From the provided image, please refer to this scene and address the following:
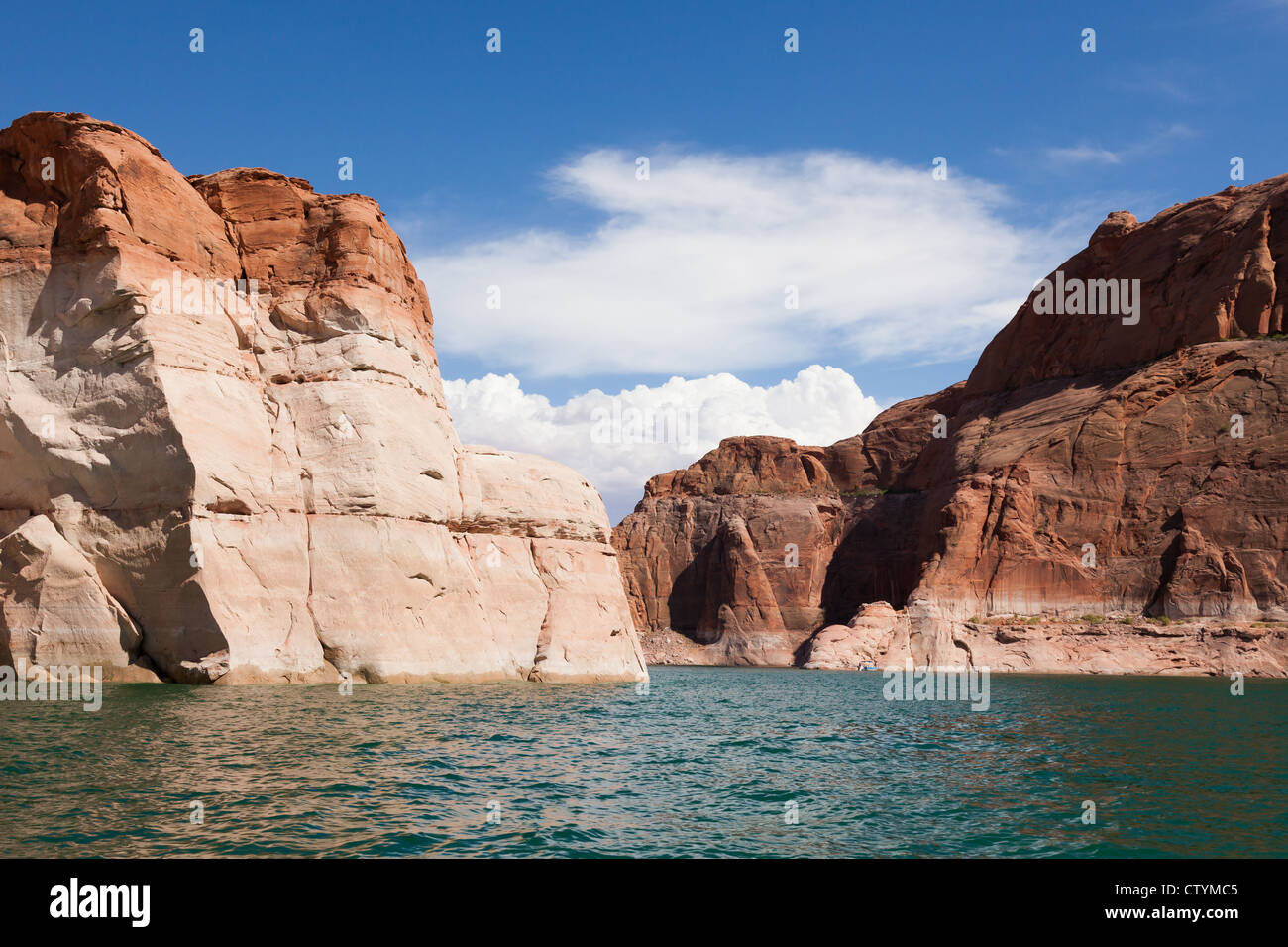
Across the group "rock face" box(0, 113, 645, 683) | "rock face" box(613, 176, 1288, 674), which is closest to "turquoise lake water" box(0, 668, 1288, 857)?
"rock face" box(0, 113, 645, 683)

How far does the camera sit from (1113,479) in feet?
278

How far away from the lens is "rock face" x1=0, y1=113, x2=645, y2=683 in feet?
89.9

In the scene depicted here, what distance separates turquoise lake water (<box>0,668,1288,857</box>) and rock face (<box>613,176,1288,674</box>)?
5405 cm

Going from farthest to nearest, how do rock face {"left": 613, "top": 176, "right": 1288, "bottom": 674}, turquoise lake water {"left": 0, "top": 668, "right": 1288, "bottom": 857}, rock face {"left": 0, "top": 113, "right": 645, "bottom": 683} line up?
rock face {"left": 613, "top": 176, "right": 1288, "bottom": 674} < rock face {"left": 0, "top": 113, "right": 645, "bottom": 683} < turquoise lake water {"left": 0, "top": 668, "right": 1288, "bottom": 857}

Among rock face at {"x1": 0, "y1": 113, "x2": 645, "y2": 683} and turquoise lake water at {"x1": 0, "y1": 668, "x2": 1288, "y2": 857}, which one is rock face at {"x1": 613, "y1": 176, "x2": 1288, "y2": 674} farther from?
turquoise lake water at {"x1": 0, "y1": 668, "x2": 1288, "y2": 857}

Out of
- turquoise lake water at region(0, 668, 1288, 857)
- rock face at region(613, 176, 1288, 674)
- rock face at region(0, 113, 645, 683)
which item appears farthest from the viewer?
rock face at region(613, 176, 1288, 674)

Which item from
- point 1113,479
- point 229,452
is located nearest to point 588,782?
point 229,452

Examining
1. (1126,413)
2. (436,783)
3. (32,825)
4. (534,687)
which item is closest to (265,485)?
(534,687)

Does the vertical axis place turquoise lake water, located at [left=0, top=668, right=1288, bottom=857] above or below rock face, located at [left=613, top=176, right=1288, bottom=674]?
below

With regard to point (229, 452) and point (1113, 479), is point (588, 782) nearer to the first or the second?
point (229, 452)

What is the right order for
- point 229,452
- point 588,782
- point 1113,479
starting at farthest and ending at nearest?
point 1113,479 → point 229,452 → point 588,782

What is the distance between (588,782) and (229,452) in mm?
18289

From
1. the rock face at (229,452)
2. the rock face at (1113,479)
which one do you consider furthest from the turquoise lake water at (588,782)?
the rock face at (1113,479)

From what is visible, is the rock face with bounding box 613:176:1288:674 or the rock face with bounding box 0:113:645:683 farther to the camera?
the rock face with bounding box 613:176:1288:674
